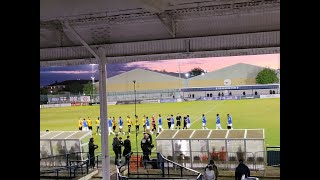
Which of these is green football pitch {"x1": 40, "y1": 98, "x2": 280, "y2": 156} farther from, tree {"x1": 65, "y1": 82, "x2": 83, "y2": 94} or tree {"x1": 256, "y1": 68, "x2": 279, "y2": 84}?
tree {"x1": 65, "y1": 82, "x2": 83, "y2": 94}

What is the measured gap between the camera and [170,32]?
8461 millimetres

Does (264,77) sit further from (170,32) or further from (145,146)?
(170,32)

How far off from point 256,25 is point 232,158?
5.94m

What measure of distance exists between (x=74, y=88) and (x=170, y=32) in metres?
27.5

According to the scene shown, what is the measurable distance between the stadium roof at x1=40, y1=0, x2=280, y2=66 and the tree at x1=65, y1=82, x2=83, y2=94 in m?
24.3

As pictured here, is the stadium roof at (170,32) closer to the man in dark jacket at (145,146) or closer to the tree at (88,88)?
the man in dark jacket at (145,146)

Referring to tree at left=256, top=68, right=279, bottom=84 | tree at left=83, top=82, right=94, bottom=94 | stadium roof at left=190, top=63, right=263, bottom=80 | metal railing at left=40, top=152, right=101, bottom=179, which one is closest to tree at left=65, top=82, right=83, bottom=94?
tree at left=83, top=82, right=94, bottom=94

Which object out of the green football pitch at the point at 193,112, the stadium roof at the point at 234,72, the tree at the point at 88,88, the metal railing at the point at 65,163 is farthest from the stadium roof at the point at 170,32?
the stadium roof at the point at 234,72

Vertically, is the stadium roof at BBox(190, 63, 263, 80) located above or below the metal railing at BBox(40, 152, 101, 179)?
above

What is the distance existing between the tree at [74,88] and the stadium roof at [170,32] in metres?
24.3

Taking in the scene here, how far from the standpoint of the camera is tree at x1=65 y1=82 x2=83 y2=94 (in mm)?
34031

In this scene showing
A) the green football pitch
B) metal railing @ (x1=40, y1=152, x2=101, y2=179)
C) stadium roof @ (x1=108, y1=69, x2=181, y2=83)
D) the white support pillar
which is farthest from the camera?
stadium roof @ (x1=108, y1=69, x2=181, y2=83)
